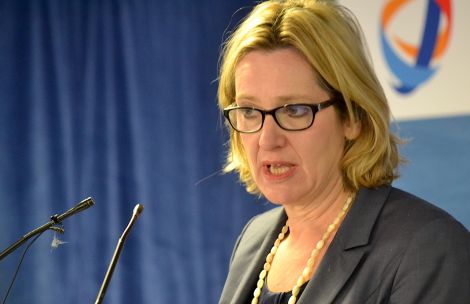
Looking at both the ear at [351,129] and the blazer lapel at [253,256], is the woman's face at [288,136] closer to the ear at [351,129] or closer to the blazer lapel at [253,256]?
the ear at [351,129]

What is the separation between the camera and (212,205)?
3932 millimetres

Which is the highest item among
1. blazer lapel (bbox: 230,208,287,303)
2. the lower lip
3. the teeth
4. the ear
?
the ear

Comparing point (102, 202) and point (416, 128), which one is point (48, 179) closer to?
point (102, 202)

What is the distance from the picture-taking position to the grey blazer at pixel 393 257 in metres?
1.65

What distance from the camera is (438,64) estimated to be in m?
3.09

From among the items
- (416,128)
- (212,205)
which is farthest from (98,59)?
(416,128)

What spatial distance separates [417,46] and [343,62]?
139cm

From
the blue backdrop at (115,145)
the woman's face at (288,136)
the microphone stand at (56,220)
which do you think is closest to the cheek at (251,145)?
the woman's face at (288,136)

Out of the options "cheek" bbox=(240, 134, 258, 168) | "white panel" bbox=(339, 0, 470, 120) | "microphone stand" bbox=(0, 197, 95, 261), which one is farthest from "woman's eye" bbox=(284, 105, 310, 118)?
"white panel" bbox=(339, 0, 470, 120)

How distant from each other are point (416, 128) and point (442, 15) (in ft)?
1.44

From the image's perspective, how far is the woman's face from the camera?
6.15 feet

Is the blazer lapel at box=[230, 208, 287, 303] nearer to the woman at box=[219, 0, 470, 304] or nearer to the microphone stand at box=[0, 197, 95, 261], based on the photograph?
the woman at box=[219, 0, 470, 304]

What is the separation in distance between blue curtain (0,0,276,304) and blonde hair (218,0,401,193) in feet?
6.08

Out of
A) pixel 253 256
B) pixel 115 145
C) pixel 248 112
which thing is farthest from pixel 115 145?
pixel 248 112
